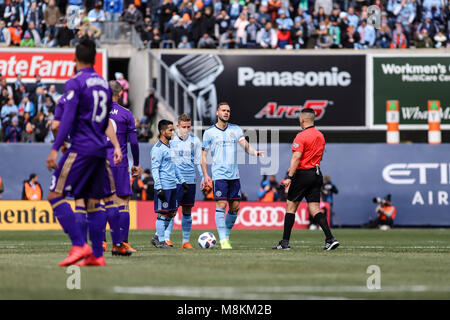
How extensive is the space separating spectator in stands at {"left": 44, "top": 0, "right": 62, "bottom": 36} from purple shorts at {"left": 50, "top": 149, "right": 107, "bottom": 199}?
2674 centimetres

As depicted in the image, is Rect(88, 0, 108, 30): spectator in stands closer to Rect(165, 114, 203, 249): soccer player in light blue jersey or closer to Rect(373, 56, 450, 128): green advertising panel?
Rect(373, 56, 450, 128): green advertising panel

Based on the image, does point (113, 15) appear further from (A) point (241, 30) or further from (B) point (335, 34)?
(B) point (335, 34)

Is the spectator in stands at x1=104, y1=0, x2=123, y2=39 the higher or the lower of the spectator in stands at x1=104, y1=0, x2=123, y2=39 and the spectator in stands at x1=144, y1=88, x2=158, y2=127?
the higher

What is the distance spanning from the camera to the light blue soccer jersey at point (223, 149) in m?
16.8

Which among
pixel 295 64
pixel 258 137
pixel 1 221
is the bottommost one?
pixel 1 221

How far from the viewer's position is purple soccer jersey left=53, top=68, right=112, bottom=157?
11.4m

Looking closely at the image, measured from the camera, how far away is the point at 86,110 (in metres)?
11.5

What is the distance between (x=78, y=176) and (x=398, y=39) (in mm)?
30459

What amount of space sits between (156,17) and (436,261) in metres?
28.0

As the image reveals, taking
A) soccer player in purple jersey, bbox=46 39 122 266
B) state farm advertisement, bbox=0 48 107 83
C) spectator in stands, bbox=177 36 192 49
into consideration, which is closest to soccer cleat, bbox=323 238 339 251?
soccer player in purple jersey, bbox=46 39 122 266

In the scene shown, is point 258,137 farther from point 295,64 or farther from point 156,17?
point 156,17

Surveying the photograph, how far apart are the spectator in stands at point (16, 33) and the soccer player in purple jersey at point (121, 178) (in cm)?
2296

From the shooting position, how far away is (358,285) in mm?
9477
